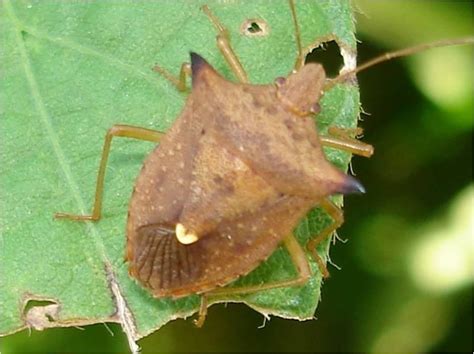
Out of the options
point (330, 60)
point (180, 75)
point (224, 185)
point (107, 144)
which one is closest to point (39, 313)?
point (107, 144)

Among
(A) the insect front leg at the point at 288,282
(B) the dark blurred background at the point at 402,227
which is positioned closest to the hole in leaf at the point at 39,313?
(A) the insect front leg at the point at 288,282

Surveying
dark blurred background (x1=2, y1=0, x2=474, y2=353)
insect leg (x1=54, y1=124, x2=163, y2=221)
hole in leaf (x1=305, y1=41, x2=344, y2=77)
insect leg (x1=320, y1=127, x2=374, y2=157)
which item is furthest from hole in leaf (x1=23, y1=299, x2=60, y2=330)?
hole in leaf (x1=305, y1=41, x2=344, y2=77)

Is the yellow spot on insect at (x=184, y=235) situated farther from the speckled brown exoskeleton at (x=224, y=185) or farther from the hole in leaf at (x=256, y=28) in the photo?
the hole in leaf at (x=256, y=28)

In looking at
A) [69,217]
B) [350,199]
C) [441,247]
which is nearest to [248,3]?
[69,217]

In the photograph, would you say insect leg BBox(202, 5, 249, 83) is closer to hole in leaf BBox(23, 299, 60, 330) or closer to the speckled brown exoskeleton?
the speckled brown exoskeleton

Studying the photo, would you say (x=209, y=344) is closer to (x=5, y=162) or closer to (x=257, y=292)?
(x=257, y=292)
